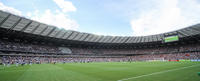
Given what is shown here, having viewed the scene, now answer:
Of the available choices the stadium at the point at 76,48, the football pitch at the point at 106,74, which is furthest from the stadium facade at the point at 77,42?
the football pitch at the point at 106,74

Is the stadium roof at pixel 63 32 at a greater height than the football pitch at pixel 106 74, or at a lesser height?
greater

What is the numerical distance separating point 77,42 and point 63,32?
13633mm

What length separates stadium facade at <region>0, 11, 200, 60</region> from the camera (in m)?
38.3

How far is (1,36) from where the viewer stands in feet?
136

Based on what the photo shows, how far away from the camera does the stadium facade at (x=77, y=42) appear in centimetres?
3834

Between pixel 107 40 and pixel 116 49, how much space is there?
55.2 ft

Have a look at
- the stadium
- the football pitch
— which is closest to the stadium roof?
the stadium

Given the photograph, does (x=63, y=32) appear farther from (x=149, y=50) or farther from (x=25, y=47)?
(x=149, y=50)

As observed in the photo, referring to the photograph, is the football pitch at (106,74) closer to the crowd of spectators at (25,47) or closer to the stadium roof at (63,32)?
the stadium roof at (63,32)

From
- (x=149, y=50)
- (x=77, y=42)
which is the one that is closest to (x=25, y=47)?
(x=77, y=42)

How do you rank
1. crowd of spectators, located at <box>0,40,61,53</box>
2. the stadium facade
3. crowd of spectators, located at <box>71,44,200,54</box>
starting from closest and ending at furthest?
the stadium facade → crowd of spectators, located at <box>0,40,61,53</box> → crowd of spectators, located at <box>71,44,200,54</box>

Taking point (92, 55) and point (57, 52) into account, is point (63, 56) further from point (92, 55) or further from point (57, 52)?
point (92, 55)

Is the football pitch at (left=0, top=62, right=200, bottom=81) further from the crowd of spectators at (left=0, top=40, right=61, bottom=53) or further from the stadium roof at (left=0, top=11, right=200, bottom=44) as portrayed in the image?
the crowd of spectators at (left=0, top=40, right=61, bottom=53)

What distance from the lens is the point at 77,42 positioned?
203 feet
